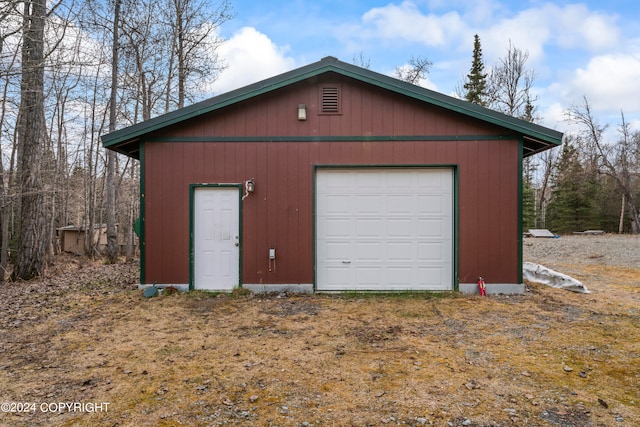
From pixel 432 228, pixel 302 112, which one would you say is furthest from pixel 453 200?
pixel 302 112

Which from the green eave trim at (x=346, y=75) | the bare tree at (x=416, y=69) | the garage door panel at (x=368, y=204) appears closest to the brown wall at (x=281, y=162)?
the green eave trim at (x=346, y=75)

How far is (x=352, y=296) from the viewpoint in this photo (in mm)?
6234

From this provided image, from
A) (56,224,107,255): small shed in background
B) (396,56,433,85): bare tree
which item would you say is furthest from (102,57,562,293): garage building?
(396,56,433,85): bare tree

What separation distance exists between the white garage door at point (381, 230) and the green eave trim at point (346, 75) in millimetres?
1194

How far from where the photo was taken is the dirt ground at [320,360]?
2.59 m

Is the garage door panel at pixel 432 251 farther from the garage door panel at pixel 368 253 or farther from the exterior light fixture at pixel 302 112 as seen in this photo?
the exterior light fixture at pixel 302 112

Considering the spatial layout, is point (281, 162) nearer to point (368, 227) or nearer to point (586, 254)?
point (368, 227)

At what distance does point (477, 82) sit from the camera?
23062 mm

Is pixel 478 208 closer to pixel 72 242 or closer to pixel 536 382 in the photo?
pixel 536 382

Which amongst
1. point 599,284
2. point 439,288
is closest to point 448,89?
point 599,284

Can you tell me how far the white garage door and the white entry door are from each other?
1448 millimetres

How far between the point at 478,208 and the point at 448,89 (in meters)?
19.4

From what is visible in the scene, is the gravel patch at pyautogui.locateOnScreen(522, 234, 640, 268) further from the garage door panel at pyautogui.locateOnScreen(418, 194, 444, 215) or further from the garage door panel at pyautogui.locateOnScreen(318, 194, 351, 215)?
the garage door panel at pyautogui.locateOnScreen(318, 194, 351, 215)

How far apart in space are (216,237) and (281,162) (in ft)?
5.60
